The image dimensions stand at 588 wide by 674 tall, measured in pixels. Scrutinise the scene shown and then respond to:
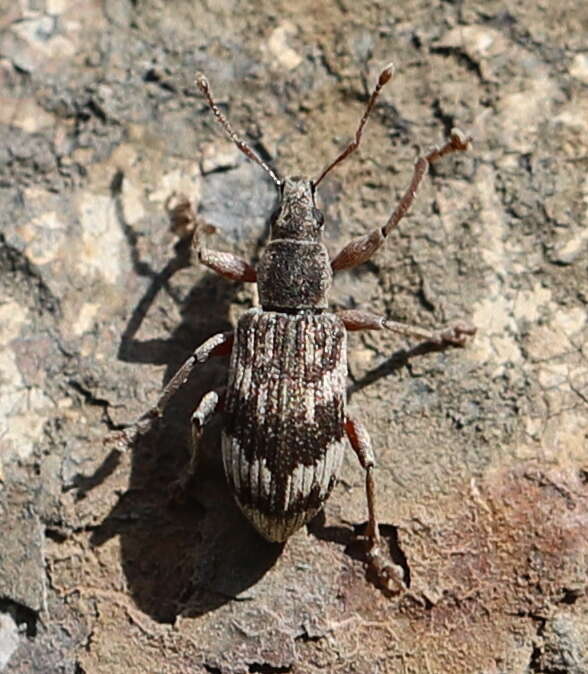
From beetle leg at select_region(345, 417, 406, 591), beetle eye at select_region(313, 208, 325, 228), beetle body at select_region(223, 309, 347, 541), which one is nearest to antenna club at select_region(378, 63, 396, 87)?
beetle eye at select_region(313, 208, 325, 228)

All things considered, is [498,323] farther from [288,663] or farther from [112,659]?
[112,659]

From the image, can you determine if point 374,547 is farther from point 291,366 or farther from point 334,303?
point 334,303

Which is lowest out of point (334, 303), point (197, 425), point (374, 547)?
point (374, 547)

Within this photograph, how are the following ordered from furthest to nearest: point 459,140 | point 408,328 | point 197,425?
point 459,140 → point 408,328 → point 197,425

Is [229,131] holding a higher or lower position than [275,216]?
higher

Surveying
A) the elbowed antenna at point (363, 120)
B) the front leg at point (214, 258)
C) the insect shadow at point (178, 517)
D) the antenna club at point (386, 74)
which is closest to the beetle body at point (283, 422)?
the insect shadow at point (178, 517)

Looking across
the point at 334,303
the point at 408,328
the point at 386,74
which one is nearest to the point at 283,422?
the point at 408,328
